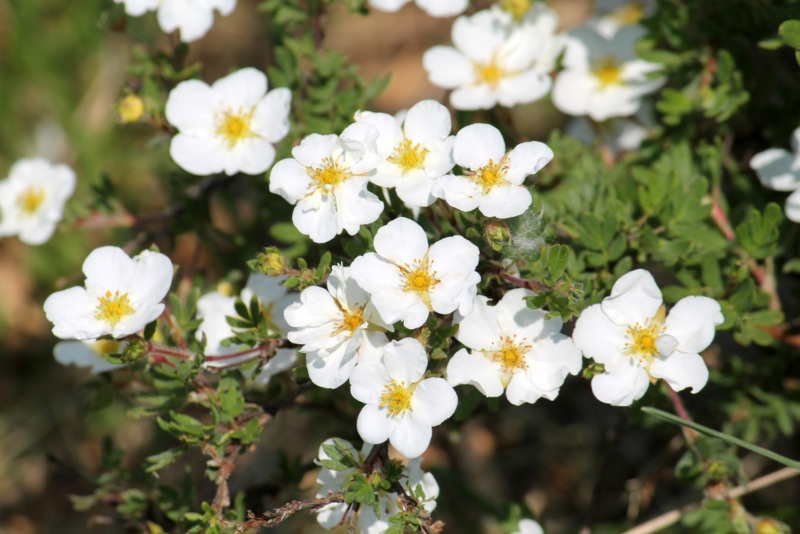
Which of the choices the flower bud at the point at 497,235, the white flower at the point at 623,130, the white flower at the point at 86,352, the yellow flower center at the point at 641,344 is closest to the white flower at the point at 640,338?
the yellow flower center at the point at 641,344

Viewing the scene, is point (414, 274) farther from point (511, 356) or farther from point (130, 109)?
point (130, 109)

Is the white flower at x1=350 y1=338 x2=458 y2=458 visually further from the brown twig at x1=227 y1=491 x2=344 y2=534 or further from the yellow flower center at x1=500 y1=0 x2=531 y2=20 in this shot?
the yellow flower center at x1=500 y1=0 x2=531 y2=20

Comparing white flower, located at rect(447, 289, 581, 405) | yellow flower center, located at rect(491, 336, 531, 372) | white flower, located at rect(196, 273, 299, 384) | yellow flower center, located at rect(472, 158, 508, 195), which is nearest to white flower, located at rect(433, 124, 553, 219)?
yellow flower center, located at rect(472, 158, 508, 195)

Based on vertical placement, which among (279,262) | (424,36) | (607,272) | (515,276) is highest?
→ (279,262)

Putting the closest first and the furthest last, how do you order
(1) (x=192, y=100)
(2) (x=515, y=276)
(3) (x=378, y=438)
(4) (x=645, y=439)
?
(3) (x=378, y=438)
(2) (x=515, y=276)
(1) (x=192, y=100)
(4) (x=645, y=439)

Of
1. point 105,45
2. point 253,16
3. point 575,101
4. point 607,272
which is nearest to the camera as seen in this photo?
point 607,272

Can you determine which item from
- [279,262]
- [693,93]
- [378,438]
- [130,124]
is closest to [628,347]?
[378,438]

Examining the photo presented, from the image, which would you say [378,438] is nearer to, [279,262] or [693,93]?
[279,262]
